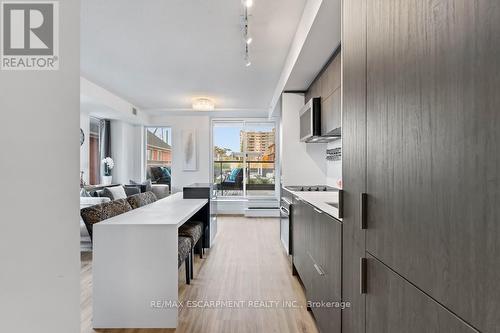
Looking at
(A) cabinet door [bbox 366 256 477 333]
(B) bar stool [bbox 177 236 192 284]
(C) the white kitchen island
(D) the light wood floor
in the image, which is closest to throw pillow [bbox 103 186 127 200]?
(D) the light wood floor

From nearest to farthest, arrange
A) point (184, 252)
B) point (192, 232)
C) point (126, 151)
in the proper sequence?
point (184, 252) < point (192, 232) < point (126, 151)

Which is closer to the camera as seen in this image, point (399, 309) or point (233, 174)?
point (399, 309)

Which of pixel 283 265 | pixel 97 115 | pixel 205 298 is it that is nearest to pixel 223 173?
pixel 97 115

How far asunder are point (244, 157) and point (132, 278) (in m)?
5.72

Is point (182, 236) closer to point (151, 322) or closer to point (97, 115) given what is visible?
point (151, 322)

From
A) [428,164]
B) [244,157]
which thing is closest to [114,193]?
[244,157]

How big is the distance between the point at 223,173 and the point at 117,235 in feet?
18.8

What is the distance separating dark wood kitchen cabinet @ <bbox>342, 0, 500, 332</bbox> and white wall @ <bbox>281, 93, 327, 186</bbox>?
9.64ft

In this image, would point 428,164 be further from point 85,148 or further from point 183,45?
point 85,148

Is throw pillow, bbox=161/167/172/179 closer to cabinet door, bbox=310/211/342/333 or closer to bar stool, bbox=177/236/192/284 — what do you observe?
bar stool, bbox=177/236/192/284

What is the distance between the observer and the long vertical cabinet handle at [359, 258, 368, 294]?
1.22 metres

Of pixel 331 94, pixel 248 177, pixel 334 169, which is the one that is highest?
pixel 331 94

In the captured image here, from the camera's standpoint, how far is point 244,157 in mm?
7668

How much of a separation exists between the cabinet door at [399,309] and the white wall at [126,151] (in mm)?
7206
